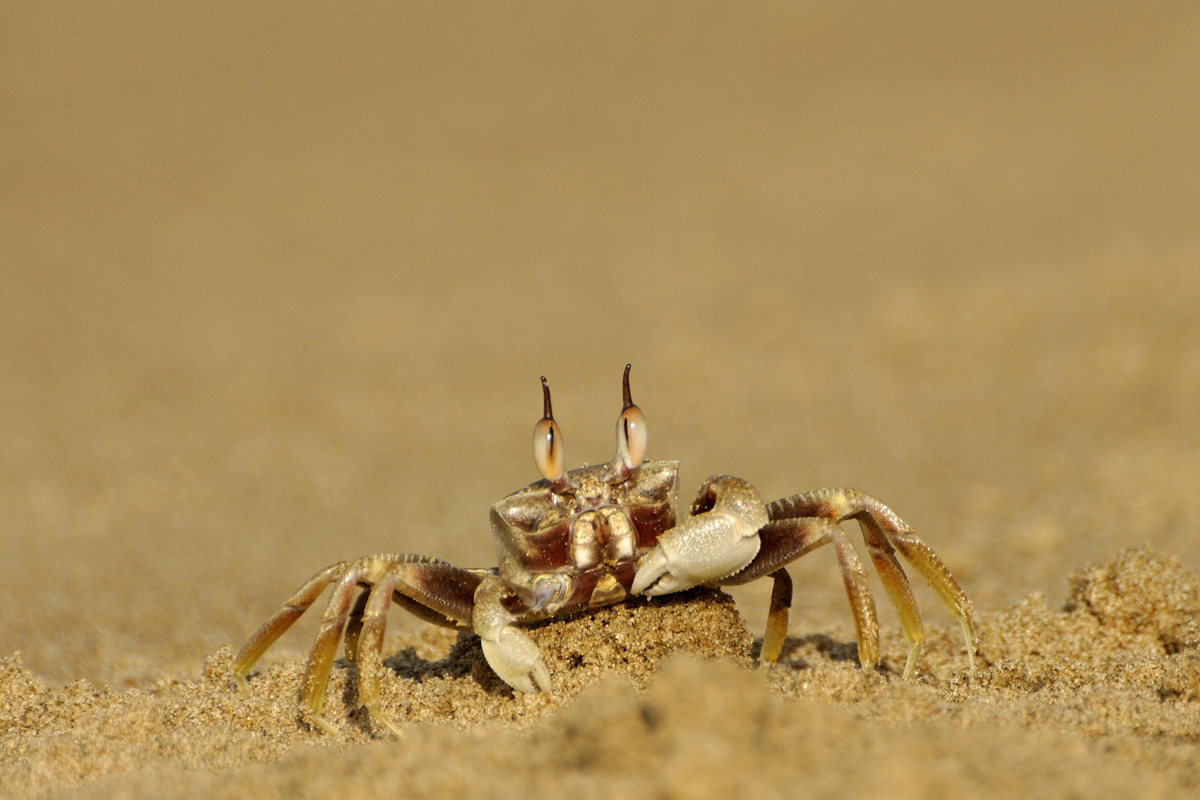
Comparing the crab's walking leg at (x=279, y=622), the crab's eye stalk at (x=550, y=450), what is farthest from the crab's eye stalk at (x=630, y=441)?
the crab's walking leg at (x=279, y=622)

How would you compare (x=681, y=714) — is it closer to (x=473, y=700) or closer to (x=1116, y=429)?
(x=473, y=700)

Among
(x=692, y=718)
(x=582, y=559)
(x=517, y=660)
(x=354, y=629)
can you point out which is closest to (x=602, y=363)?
(x=354, y=629)

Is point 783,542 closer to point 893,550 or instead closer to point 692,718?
point 893,550

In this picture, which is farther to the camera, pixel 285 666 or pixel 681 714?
pixel 285 666

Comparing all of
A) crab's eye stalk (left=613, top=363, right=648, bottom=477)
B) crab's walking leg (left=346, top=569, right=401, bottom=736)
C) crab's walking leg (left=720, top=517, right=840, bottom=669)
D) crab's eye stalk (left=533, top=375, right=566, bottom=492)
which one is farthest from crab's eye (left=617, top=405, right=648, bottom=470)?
crab's walking leg (left=346, top=569, right=401, bottom=736)

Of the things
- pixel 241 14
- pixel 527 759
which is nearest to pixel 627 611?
pixel 527 759

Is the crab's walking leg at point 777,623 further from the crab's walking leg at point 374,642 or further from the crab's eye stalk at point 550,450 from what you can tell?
the crab's walking leg at point 374,642
